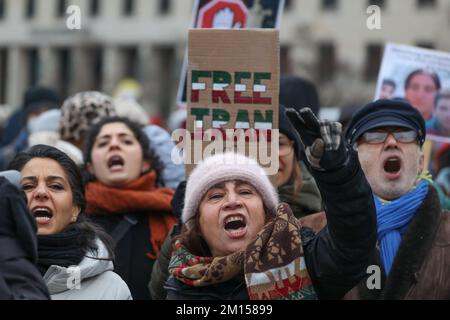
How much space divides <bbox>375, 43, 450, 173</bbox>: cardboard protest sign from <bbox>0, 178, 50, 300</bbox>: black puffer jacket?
4128 millimetres

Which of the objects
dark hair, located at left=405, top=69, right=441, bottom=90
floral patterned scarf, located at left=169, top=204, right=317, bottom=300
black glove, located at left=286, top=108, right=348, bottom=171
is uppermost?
black glove, located at left=286, top=108, right=348, bottom=171

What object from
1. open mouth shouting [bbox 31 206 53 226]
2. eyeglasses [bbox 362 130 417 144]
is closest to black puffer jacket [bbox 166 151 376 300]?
open mouth shouting [bbox 31 206 53 226]

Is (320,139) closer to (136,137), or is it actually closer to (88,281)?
(88,281)

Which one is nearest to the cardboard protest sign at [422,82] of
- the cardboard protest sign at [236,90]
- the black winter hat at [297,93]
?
the black winter hat at [297,93]

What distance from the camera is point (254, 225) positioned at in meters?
4.57

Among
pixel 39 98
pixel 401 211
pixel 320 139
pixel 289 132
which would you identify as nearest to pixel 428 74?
pixel 289 132

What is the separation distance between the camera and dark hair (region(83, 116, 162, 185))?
6721mm

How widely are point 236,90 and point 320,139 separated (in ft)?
4.18

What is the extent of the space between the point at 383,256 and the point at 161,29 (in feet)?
195

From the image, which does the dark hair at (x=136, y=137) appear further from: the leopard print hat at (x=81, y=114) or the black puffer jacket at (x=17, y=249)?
the black puffer jacket at (x=17, y=249)

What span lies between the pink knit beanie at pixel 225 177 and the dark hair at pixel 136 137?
1984 millimetres

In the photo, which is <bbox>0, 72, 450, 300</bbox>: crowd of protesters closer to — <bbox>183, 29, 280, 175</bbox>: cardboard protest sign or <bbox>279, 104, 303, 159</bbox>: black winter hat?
<bbox>279, 104, 303, 159</bbox>: black winter hat

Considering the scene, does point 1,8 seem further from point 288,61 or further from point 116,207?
point 116,207

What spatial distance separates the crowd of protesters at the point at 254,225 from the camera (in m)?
4.05
